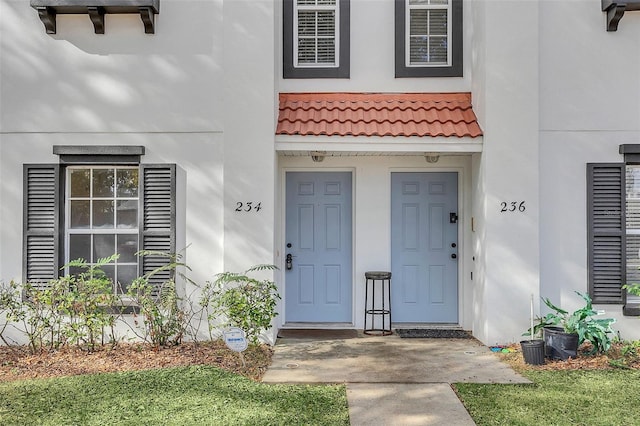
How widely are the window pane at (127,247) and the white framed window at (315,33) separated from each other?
3395mm

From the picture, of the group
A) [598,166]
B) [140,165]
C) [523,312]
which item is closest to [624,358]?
[523,312]

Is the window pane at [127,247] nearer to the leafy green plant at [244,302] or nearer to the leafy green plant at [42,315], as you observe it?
the leafy green plant at [42,315]

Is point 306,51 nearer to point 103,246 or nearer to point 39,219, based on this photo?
point 103,246

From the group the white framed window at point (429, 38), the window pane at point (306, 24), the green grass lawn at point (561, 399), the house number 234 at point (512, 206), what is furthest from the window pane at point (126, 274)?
the house number 234 at point (512, 206)

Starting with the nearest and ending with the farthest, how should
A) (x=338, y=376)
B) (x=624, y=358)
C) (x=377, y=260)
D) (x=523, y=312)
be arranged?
(x=338, y=376) → (x=624, y=358) → (x=523, y=312) → (x=377, y=260)

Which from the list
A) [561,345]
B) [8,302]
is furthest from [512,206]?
[8,302]

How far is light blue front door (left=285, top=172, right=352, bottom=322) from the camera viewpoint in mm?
8180

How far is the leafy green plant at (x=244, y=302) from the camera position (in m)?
6.38

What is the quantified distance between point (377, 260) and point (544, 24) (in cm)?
394

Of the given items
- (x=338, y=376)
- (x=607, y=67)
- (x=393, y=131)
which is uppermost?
(x=607, y=67)

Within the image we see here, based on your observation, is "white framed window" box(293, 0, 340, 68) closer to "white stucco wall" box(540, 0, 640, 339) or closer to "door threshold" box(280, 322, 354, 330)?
"white stucco wall" box(540, 0, 640, 339)

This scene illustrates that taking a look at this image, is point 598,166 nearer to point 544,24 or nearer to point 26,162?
point 544,24

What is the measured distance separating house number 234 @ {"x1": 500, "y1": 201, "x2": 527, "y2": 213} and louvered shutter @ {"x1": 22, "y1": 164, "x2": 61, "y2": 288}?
19.2ft

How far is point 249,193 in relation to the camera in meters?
7.18
